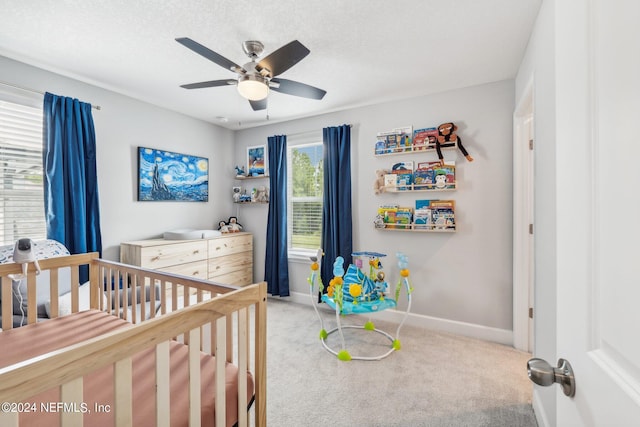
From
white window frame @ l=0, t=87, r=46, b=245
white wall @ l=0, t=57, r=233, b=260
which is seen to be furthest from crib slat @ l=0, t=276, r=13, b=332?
white wall @ l=0, t=57, r=233, b=260

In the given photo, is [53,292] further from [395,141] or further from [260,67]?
[395,141]

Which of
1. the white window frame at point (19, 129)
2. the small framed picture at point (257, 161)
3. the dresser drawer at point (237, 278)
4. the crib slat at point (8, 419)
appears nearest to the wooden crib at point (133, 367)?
the crib slat at point (8, 419)

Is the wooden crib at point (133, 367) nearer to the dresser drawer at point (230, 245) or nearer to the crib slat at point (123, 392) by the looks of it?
the crib slat at point (123, 392)

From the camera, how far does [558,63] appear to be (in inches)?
24.9

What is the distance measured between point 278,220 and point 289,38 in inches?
87.6

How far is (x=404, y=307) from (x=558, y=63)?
276 cm

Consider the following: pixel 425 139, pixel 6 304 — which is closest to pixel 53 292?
pixel 6 304

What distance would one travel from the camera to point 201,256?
329cm

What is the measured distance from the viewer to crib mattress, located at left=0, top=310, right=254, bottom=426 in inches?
36.7

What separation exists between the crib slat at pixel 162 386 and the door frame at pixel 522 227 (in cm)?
266

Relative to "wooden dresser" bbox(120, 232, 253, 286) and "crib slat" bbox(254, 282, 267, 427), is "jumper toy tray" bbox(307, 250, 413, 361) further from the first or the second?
"wooden dresser" bbox(120, 232, 253, 286)

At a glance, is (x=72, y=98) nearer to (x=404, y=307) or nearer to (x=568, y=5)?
(x=568, y=5)

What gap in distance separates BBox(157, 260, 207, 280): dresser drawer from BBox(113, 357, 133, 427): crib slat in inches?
95.7

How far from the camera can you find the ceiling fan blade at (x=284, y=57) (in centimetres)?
163
